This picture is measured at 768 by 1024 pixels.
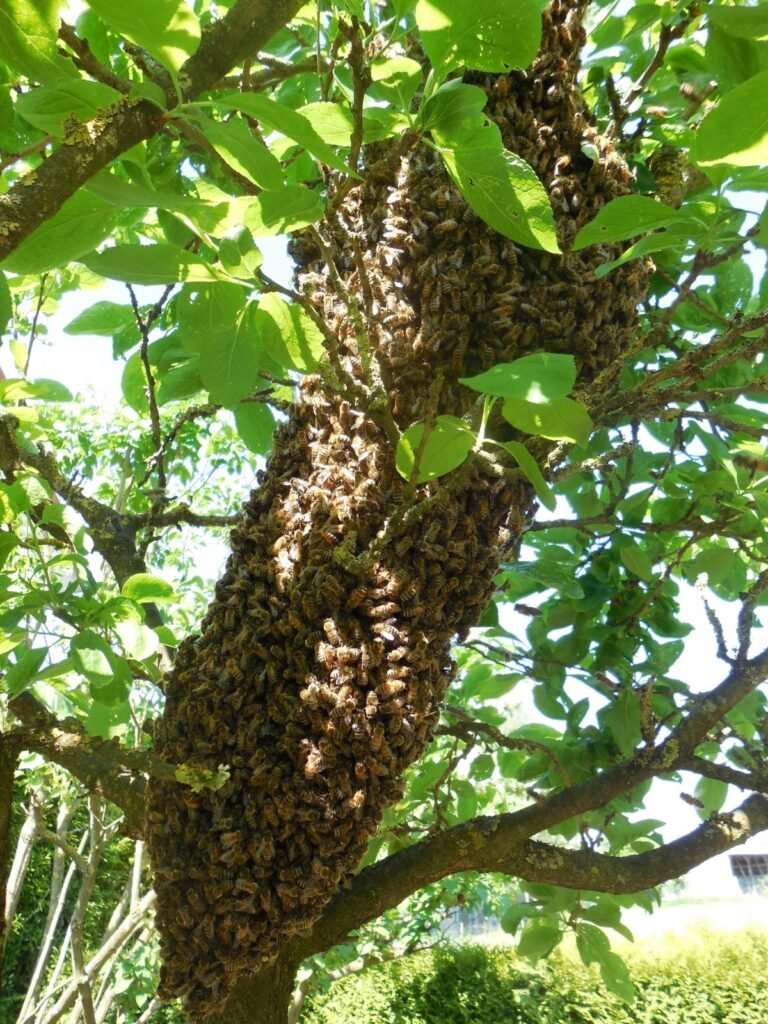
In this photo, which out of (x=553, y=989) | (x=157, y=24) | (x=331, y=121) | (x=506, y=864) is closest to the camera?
(x=157, y=24)

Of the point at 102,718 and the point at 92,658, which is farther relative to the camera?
the point at 102,718

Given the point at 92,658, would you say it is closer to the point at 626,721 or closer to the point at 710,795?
the point at 626,721

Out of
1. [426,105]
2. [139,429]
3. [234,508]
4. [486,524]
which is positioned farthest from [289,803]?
[234,508]

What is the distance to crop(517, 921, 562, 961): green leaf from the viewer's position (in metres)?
2.08

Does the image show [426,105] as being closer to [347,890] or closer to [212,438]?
[347,890]

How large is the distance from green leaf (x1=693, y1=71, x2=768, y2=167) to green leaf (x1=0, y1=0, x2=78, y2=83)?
0.60 m

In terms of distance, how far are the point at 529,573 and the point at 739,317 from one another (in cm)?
76

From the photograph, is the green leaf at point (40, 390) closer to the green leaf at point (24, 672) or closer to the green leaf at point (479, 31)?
the green leaf at point (24, 672)

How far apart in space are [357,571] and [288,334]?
1.39ft

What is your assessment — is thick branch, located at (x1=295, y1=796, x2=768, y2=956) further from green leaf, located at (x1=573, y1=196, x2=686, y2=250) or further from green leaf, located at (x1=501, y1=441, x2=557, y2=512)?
green leaf, located at (x1=573, y1=196, x2=686, y2=250)

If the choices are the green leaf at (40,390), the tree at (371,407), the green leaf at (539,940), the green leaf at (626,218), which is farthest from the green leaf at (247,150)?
the green leaf at (539,940)

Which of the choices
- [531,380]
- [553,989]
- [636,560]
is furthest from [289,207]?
[553,989]

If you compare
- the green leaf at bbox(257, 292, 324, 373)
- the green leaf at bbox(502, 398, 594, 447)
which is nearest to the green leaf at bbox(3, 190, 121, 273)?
the green leaf at bbox(257, 292, 324, 373)

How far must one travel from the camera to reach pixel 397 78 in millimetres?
960
